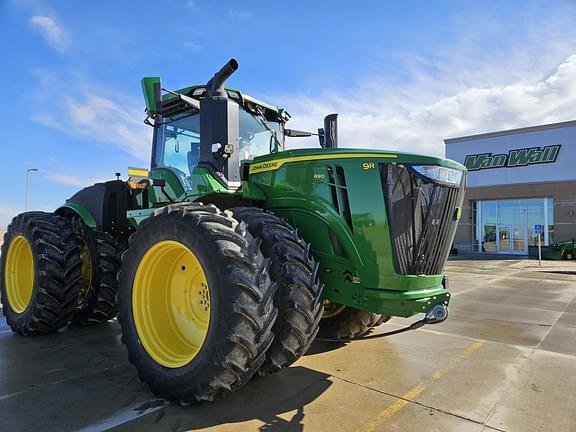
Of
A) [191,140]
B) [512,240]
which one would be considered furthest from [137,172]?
[512,240]

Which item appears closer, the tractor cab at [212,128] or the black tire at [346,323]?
the tractor cab at [212,128]

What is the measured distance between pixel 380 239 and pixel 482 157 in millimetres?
27588

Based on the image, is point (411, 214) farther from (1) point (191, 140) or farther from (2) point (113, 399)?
(2) point (113, 399)

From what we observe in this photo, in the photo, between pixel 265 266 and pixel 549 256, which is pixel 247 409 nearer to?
pixel 265 266

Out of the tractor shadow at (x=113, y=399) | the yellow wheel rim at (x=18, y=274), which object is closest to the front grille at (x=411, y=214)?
the tractor shadow at (x=113, y=399)

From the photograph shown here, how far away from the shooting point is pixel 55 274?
5.12 meters

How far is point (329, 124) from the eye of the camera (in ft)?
17.1

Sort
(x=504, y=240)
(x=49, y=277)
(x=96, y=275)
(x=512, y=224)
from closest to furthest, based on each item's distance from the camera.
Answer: (x=49, y=277)
(x=96, y=275)
(x=512, y=224)
(x=504, y=240)

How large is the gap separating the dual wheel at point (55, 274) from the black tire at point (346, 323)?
2897 millimetres

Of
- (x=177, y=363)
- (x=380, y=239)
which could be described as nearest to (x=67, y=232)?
(x=177, y=363)

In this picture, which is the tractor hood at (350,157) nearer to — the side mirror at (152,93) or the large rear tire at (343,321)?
the side mirror at (152,93)

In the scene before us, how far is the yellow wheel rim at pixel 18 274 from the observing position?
582cm

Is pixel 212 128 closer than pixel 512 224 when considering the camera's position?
Yes

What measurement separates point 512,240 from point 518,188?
131 inches
